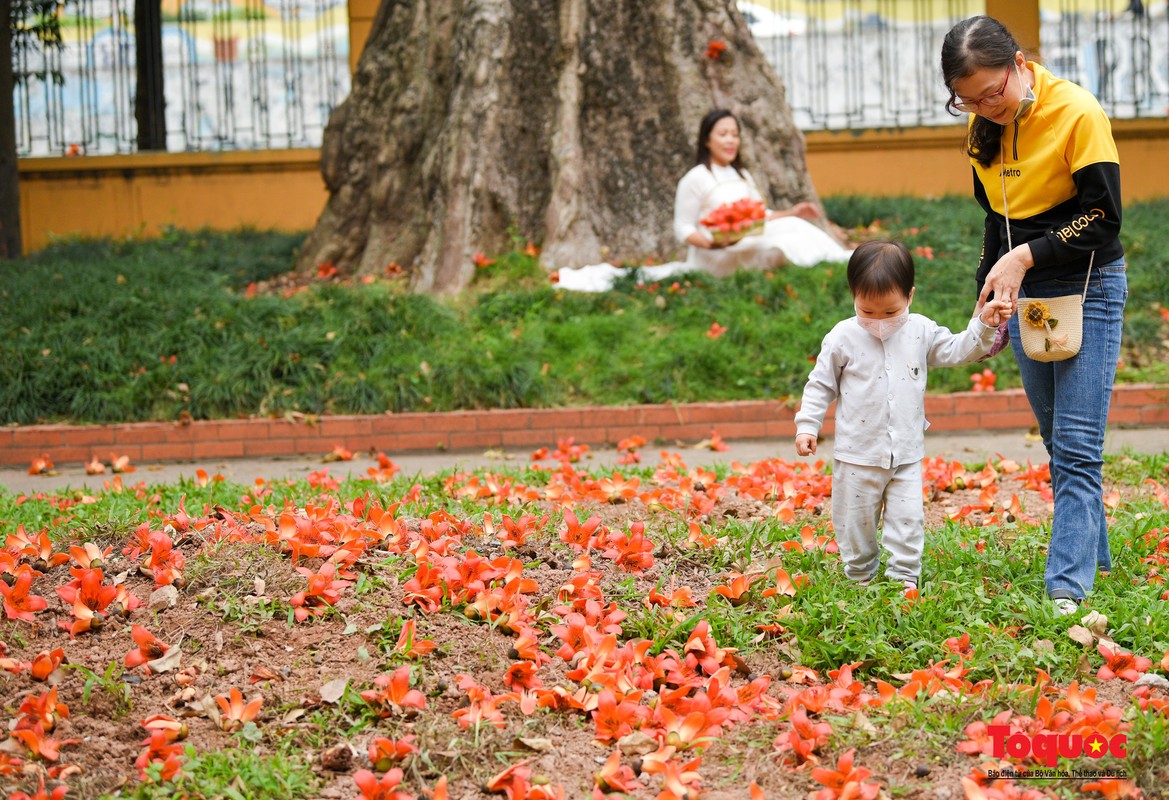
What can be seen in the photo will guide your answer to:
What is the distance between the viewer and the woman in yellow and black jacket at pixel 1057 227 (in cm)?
329

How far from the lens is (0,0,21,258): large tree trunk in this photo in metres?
12.3

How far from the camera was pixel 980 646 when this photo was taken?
3.20 m

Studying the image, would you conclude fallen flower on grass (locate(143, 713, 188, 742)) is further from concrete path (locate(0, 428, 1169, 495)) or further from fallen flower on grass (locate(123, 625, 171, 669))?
concrete path (locate(0, 428, 1169, 495))

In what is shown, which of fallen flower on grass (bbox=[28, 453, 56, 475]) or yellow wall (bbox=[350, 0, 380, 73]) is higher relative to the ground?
yellow wall (bbox=[350, 0, 380, 73])

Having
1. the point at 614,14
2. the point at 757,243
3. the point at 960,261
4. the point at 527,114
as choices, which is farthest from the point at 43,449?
the point at 960,261

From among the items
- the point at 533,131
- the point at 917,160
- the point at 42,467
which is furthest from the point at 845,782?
the point at 917,160

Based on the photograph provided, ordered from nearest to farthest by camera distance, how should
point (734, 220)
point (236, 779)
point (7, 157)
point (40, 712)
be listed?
point (236, 779)
point (40, 712)
point (734, 220)
point (7, 157)

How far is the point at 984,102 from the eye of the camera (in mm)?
3359

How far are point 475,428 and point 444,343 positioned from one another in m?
0.95

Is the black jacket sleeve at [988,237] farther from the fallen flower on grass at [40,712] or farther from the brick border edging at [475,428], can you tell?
the brick border edging at [475,428]

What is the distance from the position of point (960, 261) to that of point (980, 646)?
6606mm

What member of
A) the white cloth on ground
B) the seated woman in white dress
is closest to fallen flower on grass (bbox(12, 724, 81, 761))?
the white cloth on ground

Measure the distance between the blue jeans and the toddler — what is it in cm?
29

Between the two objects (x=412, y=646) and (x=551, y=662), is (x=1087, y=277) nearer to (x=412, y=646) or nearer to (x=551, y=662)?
(x=551, y=662)
